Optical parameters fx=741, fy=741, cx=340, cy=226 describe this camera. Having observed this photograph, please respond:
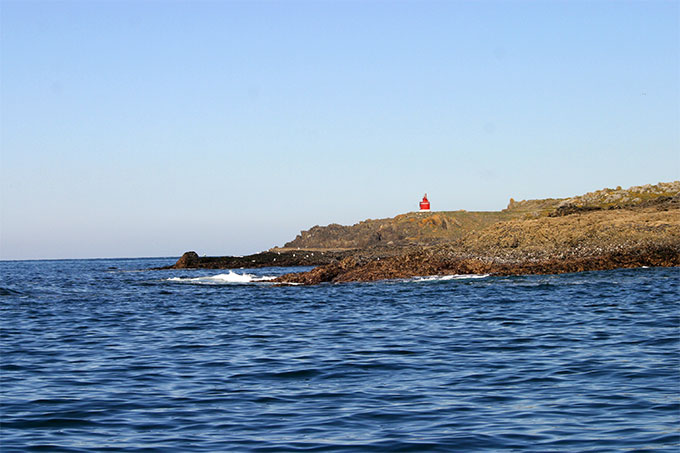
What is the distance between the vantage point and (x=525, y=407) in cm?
910

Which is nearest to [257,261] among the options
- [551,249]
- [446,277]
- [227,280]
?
[227,280]

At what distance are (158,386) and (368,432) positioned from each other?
13.6ft

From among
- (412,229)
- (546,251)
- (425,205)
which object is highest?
(425,205)

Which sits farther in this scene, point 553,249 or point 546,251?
point 553,249

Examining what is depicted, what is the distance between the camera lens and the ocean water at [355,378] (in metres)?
8.00

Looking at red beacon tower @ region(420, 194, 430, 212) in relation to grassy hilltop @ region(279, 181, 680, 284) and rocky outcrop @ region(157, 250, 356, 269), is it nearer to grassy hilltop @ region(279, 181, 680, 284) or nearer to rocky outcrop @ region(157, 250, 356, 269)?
rocky outcrop @ region(157, 250, 356, 269)

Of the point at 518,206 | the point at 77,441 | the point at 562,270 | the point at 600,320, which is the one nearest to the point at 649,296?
the point at 600,320

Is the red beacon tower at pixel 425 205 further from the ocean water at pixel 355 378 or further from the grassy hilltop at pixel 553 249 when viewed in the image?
the ocean water at pixel 355 378

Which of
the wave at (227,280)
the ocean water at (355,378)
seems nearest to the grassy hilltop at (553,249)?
the wave at (227,280)

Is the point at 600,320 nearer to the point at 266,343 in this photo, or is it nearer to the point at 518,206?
the point at 266,343

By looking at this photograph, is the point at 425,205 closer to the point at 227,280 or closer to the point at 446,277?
the point at 227,280

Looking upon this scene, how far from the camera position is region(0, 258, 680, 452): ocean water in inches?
315

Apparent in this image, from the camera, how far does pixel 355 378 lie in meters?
11.3

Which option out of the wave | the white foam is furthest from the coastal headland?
the wave
